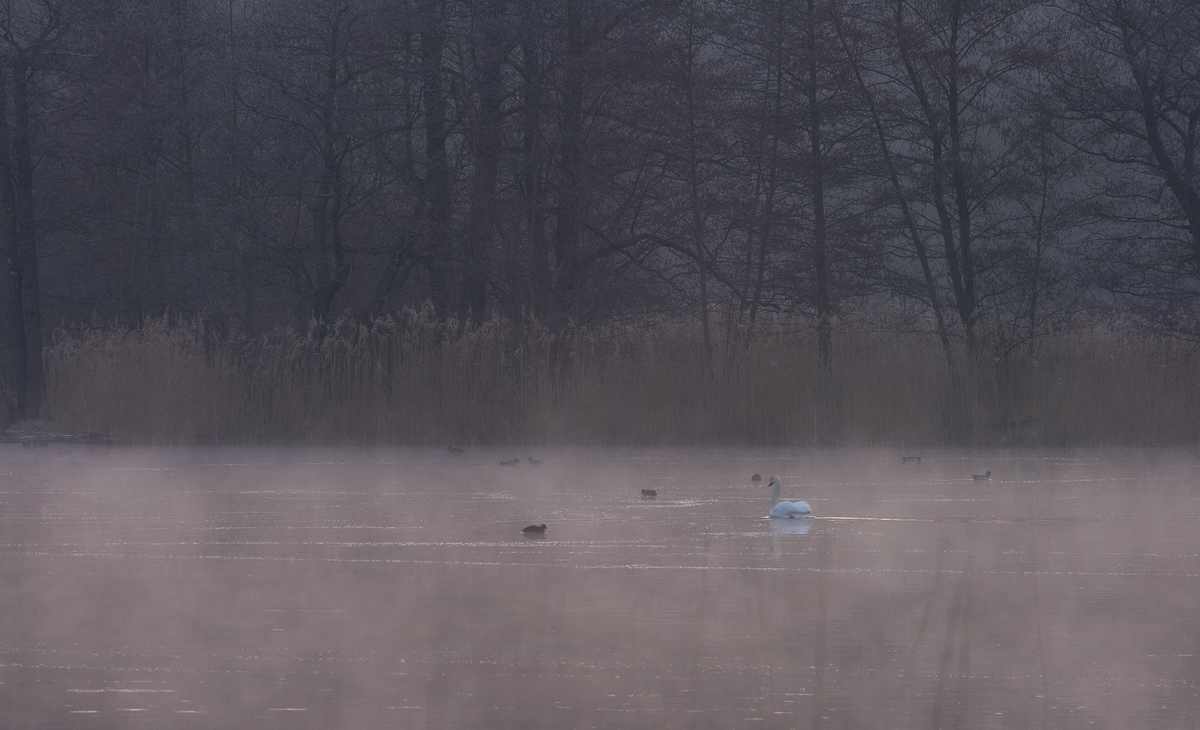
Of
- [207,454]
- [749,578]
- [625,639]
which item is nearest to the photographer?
[625,639]

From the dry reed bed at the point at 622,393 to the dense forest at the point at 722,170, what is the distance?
15cm

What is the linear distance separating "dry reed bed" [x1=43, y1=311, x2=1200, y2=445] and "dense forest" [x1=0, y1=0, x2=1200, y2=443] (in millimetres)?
149

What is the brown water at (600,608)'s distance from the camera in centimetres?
382

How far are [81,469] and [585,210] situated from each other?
7416 millimetres

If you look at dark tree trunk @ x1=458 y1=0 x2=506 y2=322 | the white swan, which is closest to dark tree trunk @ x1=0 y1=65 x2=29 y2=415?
dark tree trunk @ x1=458 y1=0 x2=506 y2=322

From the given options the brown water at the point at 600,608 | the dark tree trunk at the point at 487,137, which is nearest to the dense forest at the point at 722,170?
the dark tree trunk at the point at 487,137

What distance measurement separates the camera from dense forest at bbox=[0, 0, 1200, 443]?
15.5m

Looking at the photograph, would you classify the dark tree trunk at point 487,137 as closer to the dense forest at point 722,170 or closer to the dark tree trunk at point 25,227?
the dense forest at point 722,170

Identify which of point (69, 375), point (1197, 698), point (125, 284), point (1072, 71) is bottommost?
point (1197, 698)

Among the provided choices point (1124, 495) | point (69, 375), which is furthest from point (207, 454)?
point (1124, 495)

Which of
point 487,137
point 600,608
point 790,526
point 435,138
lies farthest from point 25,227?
point 600,608

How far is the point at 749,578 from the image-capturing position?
5707 mm

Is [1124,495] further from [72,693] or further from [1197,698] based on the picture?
[72,693]

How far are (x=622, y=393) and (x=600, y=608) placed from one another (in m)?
8.26
